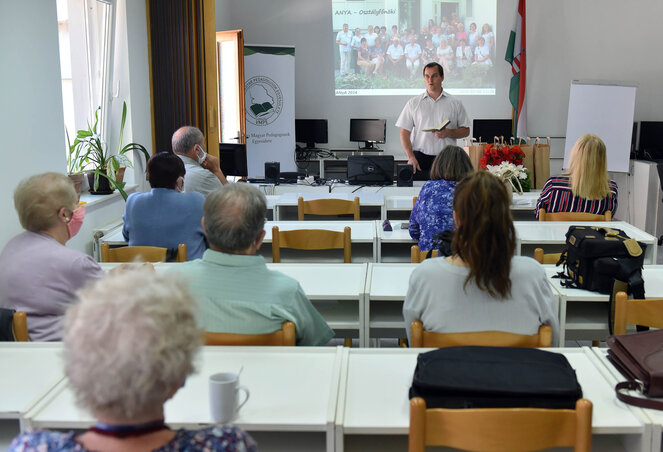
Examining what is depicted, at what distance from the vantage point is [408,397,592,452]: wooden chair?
1.57 metres

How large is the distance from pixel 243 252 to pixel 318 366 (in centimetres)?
47

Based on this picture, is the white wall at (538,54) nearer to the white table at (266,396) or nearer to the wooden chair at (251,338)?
the wooden chair at (251,338)

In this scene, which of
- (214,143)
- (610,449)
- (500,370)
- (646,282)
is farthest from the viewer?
(214,143)

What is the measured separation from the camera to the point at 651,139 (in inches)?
343

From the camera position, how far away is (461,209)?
7.43ft

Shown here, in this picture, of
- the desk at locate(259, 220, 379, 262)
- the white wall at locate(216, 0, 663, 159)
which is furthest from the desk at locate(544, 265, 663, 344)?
the white wall at locate(216, 0, 663, 159)

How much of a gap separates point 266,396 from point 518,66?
8037 millimetres

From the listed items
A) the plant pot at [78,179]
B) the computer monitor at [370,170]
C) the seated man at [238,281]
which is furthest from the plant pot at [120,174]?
the seated man at [238,281]

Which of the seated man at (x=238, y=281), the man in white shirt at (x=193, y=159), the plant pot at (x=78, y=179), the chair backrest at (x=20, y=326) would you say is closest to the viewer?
the seated man at (x=238, y=281)

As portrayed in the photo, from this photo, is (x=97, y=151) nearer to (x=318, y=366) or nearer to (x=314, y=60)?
(x=318, y=366)

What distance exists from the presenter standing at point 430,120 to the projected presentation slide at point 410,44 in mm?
2367

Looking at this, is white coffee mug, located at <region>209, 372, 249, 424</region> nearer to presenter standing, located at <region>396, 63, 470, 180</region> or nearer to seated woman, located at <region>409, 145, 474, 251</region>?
seated woman, located at <region>409, 145, 474, 251</region>

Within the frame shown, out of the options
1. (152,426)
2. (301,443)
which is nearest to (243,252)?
(301,443)

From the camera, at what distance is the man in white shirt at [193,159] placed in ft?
15.4
